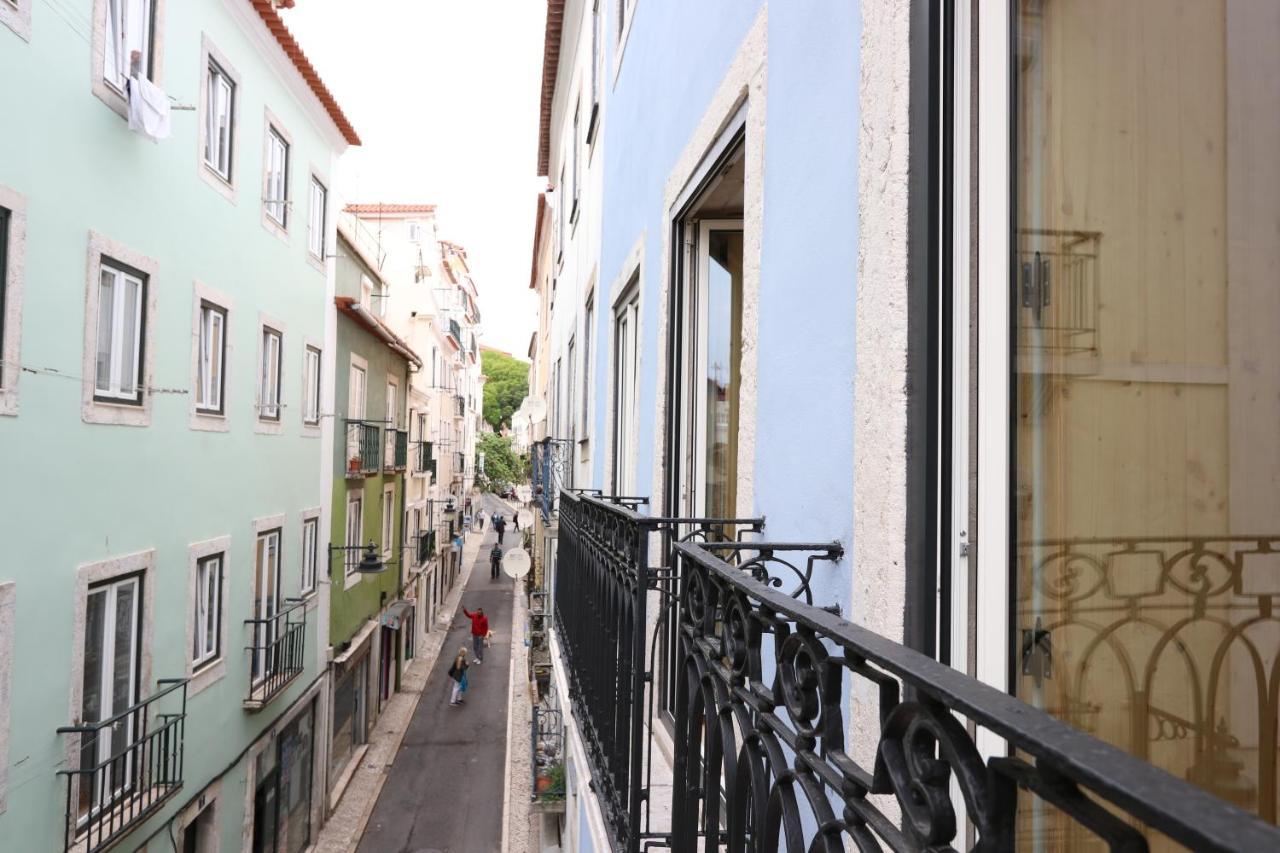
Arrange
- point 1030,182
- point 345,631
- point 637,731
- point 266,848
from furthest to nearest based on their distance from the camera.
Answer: point 345,631
point 266,848
point 637,731
point 1030,182

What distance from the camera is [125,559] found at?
9117 mm

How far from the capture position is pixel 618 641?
355cm

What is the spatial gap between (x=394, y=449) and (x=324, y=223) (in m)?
7.74

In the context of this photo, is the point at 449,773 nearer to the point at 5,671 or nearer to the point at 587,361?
the point at 587,361

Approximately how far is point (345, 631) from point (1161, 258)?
1911 centimetres

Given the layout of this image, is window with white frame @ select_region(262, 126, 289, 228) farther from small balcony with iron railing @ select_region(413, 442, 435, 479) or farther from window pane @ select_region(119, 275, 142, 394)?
small balcony with iron railing @ select_region(413, 442, 435, 479)

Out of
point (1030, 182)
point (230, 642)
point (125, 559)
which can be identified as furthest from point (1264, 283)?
→ point (230, 642)

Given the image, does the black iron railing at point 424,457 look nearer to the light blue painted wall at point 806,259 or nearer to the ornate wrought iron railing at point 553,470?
the ornate wrought iron railing at point 553,470

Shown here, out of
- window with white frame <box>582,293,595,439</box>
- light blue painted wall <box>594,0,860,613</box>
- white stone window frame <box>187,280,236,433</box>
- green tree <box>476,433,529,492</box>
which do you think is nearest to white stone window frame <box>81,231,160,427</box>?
white stone window frame <box>187,280,236,433</box>

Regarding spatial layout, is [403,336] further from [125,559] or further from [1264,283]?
[1264,283]

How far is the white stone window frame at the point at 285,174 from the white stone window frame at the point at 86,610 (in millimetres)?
5680

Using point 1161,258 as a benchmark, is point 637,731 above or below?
below

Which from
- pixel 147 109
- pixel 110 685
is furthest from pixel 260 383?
pixel 110 685

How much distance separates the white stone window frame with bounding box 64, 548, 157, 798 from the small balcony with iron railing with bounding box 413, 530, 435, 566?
18.0 meters
